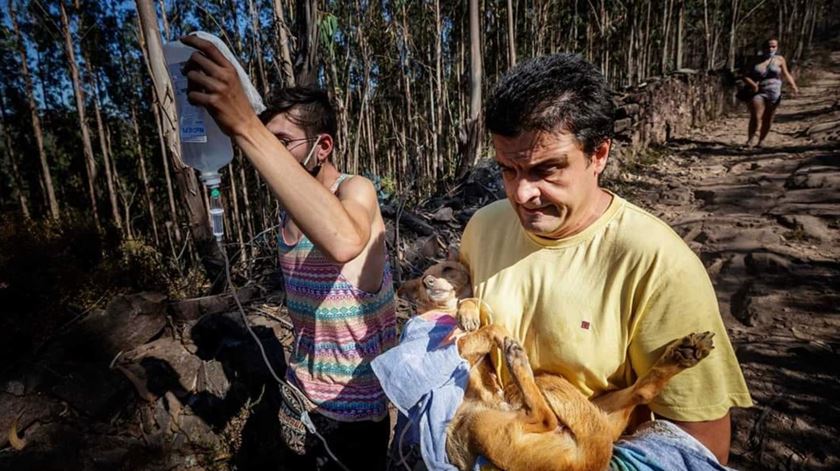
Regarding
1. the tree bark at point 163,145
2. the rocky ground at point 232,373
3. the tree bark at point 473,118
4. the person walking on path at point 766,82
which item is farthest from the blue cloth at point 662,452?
the person walking on path at point 766,82

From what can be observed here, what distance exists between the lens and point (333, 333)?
1684 millimetres

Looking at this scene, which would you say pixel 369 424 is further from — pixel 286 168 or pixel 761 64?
pixel 761 64

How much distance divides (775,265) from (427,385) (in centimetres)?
487

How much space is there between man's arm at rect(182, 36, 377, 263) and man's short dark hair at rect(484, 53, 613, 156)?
1.61 feet

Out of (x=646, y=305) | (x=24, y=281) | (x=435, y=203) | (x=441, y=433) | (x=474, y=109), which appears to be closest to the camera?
(x=646, y=305)

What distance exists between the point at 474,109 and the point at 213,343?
586 cm

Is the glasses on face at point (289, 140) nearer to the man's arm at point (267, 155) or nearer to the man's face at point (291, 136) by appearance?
the man's face at point (291, 136)

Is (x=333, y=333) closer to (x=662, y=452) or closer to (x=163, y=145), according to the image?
(x=662, y=452)

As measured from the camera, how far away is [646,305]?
1057mm

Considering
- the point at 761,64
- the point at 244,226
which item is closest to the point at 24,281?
the point at 244,226

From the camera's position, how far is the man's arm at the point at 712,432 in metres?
1.07

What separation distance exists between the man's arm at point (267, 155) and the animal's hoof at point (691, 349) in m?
0.85

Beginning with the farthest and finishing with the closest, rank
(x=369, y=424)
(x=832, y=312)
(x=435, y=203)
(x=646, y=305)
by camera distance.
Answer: (x=435, y=203)
(x=832, y=312)
(x=369, y=424)
(x=646, y=305)

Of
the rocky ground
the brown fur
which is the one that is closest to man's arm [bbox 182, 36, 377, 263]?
the brown fur
